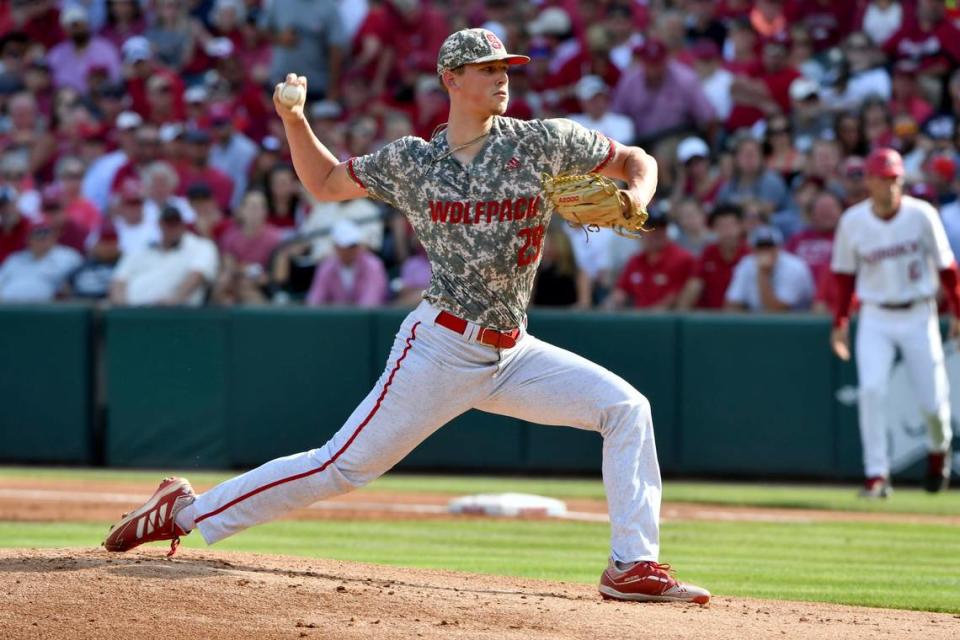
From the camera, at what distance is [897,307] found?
10.7m

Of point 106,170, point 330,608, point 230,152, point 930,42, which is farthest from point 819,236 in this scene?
point 330,608

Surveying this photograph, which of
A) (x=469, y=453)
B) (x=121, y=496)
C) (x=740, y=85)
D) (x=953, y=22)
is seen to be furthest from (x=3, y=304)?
(x=953, y=22)

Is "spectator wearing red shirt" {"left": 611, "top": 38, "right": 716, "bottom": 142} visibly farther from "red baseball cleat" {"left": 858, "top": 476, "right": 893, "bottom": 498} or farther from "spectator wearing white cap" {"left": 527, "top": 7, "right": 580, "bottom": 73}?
"red baseball cleat" {"left": 858, "top": 476, "right": 893, "bottom": 498}

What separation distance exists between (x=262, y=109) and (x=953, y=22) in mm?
6960

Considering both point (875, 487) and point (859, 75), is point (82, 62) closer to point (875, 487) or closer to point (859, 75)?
point (859, 75)

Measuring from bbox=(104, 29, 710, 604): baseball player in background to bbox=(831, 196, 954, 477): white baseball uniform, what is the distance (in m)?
5.54

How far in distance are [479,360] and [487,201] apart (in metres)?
0.54

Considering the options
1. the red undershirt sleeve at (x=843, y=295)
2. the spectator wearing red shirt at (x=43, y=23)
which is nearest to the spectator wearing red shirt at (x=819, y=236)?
the red undershirt sleeve at (x=843, y=295)

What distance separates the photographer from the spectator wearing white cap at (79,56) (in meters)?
17.8

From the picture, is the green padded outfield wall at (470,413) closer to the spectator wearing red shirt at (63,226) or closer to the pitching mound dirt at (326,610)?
the spectator wearing red shirt at (63,226)

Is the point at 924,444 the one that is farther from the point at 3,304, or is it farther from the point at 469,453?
the point at 3,304

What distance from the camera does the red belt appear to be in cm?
532

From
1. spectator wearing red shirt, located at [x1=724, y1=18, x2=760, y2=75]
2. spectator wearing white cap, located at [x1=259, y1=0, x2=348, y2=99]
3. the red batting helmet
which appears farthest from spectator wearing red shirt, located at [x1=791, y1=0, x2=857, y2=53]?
the red batting helmet

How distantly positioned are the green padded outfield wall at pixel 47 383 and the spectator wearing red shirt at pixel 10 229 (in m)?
1.63
